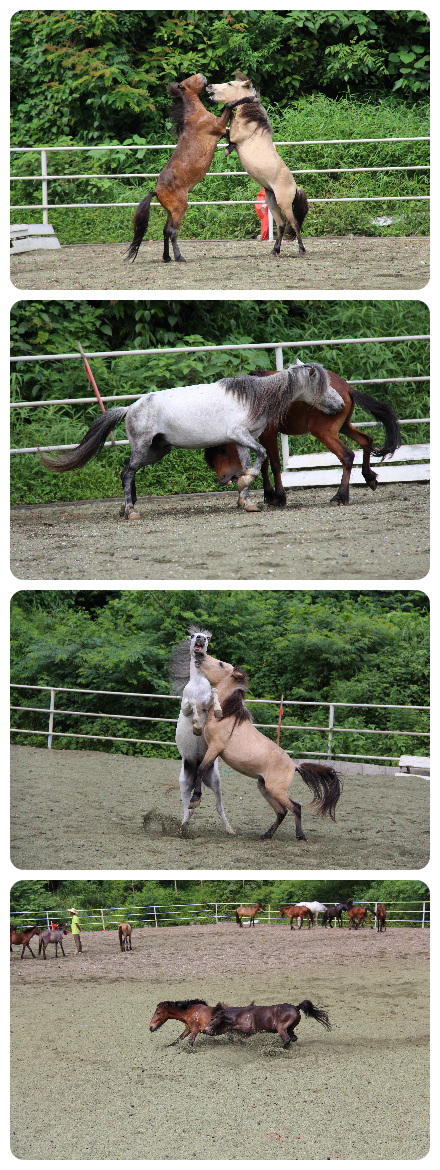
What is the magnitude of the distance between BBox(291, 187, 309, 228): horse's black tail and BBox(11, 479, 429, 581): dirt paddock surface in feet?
5.74

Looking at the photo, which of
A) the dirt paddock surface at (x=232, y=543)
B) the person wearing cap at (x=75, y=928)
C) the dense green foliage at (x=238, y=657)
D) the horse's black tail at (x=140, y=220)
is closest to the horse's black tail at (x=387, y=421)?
the dirt paddock surface at (x=232, y=543)

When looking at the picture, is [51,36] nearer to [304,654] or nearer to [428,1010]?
[304,654]

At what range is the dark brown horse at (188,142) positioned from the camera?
5.64m

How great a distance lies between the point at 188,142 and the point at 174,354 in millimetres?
3074

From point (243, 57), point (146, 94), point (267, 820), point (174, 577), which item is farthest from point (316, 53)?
point (267, 820)

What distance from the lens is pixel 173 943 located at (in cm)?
726

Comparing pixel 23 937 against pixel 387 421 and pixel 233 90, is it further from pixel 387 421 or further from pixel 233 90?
pixel 233 90

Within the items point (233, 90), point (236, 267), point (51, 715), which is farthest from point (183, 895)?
point (233, 90)

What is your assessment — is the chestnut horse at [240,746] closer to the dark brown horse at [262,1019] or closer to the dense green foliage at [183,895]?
the dark brown horse at [262,1019]

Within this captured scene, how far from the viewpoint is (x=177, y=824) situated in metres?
6.15

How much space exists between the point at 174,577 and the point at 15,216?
3873 mm

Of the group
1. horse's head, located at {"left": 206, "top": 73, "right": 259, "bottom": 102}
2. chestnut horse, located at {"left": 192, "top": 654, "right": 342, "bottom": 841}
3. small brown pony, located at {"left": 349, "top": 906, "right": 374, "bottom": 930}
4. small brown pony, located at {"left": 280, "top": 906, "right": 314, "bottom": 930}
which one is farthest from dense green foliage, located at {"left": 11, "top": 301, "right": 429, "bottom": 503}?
small brown pony, located at {"left": 349, "top": 906, "right": 374, "bottom": 930}

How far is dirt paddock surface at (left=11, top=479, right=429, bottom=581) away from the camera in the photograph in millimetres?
5344

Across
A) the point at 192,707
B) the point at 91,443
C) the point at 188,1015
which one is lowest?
the point at 188,1015
